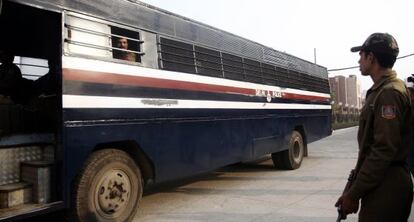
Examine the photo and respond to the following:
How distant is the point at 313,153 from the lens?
14.4 meters

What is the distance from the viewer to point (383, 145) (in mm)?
2754

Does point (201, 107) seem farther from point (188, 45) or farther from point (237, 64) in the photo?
point (237, 64)

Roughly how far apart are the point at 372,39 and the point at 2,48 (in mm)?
4925

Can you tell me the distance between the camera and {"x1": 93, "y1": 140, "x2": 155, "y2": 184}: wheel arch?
553 centimetres

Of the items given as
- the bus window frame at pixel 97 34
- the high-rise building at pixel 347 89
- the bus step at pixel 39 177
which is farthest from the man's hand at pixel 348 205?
the high-rise building at pixel 347 89

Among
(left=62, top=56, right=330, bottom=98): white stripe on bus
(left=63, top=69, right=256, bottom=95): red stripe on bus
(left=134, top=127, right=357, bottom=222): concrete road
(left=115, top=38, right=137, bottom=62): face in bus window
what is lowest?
(left=134, top=127, right=357, bottom=222): concrete road

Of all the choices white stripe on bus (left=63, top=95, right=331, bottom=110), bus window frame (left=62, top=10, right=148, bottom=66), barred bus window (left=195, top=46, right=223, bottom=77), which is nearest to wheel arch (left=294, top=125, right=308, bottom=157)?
white stripe on bus (left=63, top=95, right=331, bottom=110)

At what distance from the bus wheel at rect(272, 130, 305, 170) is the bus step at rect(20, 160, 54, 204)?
660 cm

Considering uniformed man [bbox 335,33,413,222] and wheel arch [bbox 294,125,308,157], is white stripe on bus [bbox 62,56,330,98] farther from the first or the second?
wheel arch [bbox 294,125,308,157]

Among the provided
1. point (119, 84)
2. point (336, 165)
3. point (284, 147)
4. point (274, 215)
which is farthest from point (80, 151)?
point (336, 165)

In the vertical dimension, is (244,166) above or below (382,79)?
→ below

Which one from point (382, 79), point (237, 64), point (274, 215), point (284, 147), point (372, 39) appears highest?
point (237, 64)

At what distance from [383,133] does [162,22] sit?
4.09 meters

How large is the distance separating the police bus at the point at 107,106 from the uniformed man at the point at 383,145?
292cm
